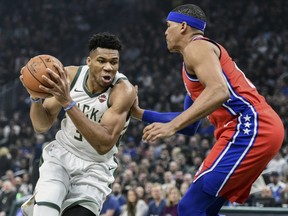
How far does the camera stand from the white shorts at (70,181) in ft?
19.7

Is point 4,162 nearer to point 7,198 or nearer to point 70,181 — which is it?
point 7,198

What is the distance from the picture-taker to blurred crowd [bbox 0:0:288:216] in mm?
13111

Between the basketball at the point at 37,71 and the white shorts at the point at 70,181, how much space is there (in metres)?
0.68

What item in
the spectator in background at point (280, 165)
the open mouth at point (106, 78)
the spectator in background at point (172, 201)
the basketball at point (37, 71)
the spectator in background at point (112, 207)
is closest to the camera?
the basketball at point (37, 71)

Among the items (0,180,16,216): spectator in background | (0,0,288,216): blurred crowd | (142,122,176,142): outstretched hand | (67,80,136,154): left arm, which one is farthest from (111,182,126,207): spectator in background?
(142,122,176,142): outstretched hand

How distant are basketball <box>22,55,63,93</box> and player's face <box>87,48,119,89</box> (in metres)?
0.44

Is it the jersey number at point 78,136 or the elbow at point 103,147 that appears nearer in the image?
the elbow at point 103,147

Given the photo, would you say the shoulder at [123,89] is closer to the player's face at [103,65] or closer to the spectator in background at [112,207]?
the player's face at [103,65]

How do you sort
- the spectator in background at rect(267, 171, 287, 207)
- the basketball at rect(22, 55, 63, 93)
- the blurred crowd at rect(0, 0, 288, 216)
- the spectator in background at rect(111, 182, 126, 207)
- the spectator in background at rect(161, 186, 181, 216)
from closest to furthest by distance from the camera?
1. the basketball at rect(22, 55, 63, 93)
2. the spectator in background at rect(161, 186, 181, 216)
3. the spectator in background at rect(267, 171, 287, 207)
4. the spectator in background at rect(111, 182, 126, 207)
5. the blurred crowd at rect(0, 0, 288, 216)

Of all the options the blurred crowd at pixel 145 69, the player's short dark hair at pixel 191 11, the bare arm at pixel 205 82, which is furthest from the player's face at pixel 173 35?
the blurred crowd at pixel 145 69

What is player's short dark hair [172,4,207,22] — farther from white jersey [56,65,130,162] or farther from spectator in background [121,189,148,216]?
spectator in background [121,189,148,216]

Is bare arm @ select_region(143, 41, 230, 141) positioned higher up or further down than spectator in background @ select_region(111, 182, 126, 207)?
higher up

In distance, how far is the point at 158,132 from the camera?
5301 millimetres

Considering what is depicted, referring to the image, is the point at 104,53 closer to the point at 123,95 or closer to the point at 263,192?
the point at 123,95
